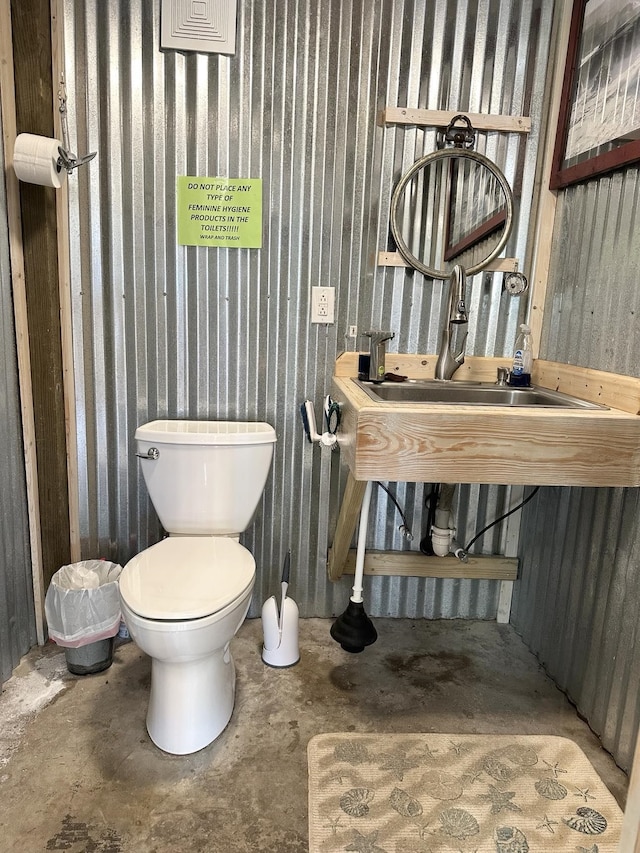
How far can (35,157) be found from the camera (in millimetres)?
1750

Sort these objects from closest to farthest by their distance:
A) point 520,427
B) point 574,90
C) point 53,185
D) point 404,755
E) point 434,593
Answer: point 520,427 < point 404,755 < point 53,185 < point 574,90 < point 434,593

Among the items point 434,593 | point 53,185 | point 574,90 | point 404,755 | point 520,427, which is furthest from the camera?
point 434,593

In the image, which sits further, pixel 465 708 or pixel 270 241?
pixel 270 241

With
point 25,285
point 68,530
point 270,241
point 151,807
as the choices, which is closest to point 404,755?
point 151,807

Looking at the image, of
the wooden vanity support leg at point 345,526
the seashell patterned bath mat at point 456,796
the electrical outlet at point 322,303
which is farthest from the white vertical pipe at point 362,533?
the electrical outlet at point 322,303

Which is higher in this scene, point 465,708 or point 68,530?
point 68,530

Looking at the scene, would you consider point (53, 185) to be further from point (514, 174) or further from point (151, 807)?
point (151, 807)

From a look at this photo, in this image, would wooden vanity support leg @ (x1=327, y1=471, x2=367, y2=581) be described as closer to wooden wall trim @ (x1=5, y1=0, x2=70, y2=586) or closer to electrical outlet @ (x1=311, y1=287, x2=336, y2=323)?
electrical outlet @ (x1=311, y1=287, x2=336, y2=323)

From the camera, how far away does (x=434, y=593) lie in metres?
2.37

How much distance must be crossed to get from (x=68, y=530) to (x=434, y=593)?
143cm

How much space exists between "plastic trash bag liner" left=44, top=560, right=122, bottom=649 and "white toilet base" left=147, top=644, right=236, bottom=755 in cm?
35

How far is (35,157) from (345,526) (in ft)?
4.94

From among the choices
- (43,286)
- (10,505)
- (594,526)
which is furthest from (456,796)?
(43,286)

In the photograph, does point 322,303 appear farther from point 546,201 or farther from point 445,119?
point 546,201
